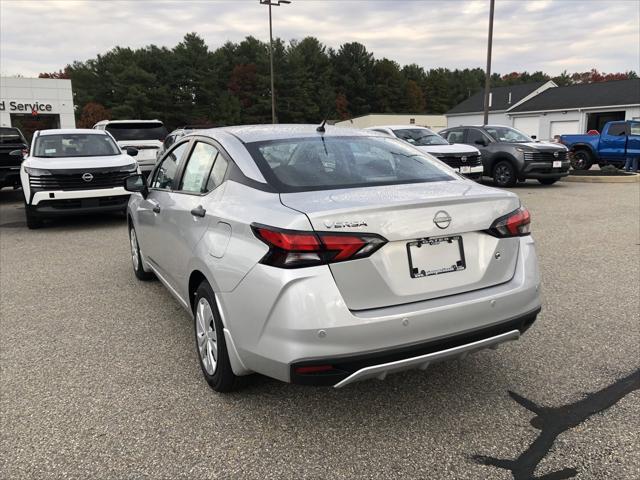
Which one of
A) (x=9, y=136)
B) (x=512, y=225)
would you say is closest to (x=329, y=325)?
(x=512, y=225)

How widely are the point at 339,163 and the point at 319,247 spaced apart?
1.04 metres

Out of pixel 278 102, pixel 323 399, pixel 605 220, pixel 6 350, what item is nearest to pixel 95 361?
pixel 6 350

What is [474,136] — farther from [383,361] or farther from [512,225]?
[383,361]

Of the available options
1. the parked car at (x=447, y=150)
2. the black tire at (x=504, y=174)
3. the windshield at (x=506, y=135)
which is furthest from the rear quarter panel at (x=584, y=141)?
the parked car at (x=447, y=150)

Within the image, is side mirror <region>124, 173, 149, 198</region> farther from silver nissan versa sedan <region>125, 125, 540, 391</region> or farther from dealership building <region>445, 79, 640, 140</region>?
dealership building <region>445, 79, 640, 140</region>

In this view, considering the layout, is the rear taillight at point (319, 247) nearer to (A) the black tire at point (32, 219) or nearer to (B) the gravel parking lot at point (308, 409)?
(B) the gravel parking lot at point (308, 409)

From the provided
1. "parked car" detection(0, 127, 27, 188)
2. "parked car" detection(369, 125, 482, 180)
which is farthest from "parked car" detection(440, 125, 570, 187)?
"parked car" detection(0, 127, 27, 188)

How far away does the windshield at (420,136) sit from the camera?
14.3 metres

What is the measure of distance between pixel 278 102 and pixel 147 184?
2564 inches

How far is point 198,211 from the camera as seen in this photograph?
334cm

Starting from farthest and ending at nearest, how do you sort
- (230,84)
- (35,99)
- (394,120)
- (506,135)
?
(230,84) → (394,120) → (35,99) → (506,135)

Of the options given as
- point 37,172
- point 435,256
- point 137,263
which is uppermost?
point 37,172

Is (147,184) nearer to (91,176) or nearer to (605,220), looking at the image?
(91,176)

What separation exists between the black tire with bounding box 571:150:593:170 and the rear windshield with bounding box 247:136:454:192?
62.5ft
